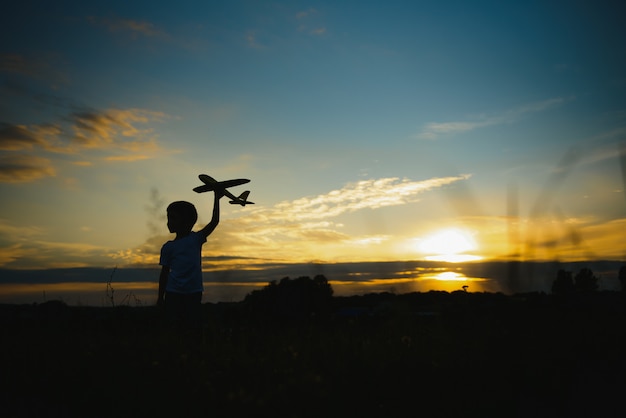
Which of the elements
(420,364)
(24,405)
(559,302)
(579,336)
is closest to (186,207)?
(24,405)

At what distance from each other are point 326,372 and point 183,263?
3.06 meters

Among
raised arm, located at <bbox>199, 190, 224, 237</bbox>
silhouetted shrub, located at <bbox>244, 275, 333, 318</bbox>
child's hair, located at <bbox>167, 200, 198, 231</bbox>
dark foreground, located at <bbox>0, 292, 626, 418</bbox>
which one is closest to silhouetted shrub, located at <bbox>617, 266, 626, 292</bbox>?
dark foreground, located at <bbox>0, 292, 626, 418</bbox>

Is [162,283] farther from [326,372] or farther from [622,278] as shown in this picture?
[622,278]

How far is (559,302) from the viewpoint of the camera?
1036cm

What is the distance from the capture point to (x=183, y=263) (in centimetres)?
613

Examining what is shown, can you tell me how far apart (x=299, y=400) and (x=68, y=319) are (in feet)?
26.4

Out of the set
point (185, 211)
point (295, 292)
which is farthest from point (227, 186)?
point (295, 292)

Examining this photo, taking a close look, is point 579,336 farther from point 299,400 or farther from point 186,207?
point 186,207

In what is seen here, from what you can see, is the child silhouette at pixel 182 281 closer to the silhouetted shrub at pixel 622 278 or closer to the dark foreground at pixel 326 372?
the dark foreground at pixel 326 372

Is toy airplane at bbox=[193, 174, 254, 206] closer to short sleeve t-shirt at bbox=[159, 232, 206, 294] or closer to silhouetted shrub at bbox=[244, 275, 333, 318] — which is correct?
short sleeve t-shirt at bbox=[159, 232, 206, 294]

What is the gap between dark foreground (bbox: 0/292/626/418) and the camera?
10.7 feet

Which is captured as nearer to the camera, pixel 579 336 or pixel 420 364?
pixel 420 364

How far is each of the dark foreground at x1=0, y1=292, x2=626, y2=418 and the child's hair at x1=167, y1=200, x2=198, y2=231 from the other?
57.0 inches

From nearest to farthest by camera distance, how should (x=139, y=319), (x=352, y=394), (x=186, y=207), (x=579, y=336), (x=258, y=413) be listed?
(x=258, y=413), (x=352, y=394), (x=579, y=336), (x=186, y=207), (x=139, y=319)
